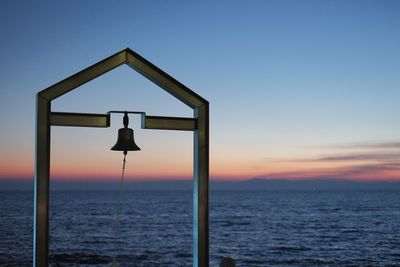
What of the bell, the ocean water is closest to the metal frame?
the bell

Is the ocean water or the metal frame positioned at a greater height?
the metal frame

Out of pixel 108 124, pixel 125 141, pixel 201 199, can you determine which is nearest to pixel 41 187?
pixel 108 124

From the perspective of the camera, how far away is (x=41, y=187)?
11.2ft

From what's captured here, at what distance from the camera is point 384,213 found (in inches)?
2522

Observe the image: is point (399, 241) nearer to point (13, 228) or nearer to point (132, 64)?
point (13, 228)

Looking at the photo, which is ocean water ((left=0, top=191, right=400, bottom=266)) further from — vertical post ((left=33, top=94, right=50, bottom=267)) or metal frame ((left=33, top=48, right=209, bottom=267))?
vertical post ((left=33, top=94, right=50, bottom=267))

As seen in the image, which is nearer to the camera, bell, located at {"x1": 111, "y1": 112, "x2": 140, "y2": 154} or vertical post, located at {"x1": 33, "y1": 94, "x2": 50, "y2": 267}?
vertical post, located at {"x1": 33, "y1": 94, "x2": 50, "y2": 267}

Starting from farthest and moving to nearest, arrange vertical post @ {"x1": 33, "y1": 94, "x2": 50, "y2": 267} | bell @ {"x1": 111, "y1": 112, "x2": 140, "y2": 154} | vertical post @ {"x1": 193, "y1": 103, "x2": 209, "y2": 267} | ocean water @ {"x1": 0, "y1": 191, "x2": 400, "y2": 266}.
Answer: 1. ocean water @ {"x1": 0, "y1": 191, "x2": 400, "y2": 266}
2. bell @ {"x1": 111, "y1": 112, "x2": 140, "y2": 154}
3. vertical post @ {"x1": 193, "y1": 103, "x2": 209, "y2": 267}
4. vertical post @ {"x1": 33, "y1": 94, "x2": 50, "y2": 267}

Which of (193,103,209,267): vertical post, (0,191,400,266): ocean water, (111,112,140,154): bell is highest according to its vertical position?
(111,112,140,154): bell

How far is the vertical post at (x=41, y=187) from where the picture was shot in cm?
341

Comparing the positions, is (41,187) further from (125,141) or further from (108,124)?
(125,141)

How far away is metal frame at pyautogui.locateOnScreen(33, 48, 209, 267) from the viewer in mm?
3422

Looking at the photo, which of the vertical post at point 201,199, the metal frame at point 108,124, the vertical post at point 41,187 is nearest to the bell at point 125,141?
the metal frame at point 108,124

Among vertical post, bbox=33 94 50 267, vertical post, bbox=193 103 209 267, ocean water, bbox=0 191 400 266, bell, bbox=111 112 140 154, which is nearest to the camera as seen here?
vertical post, bbox=33 94 50 267
